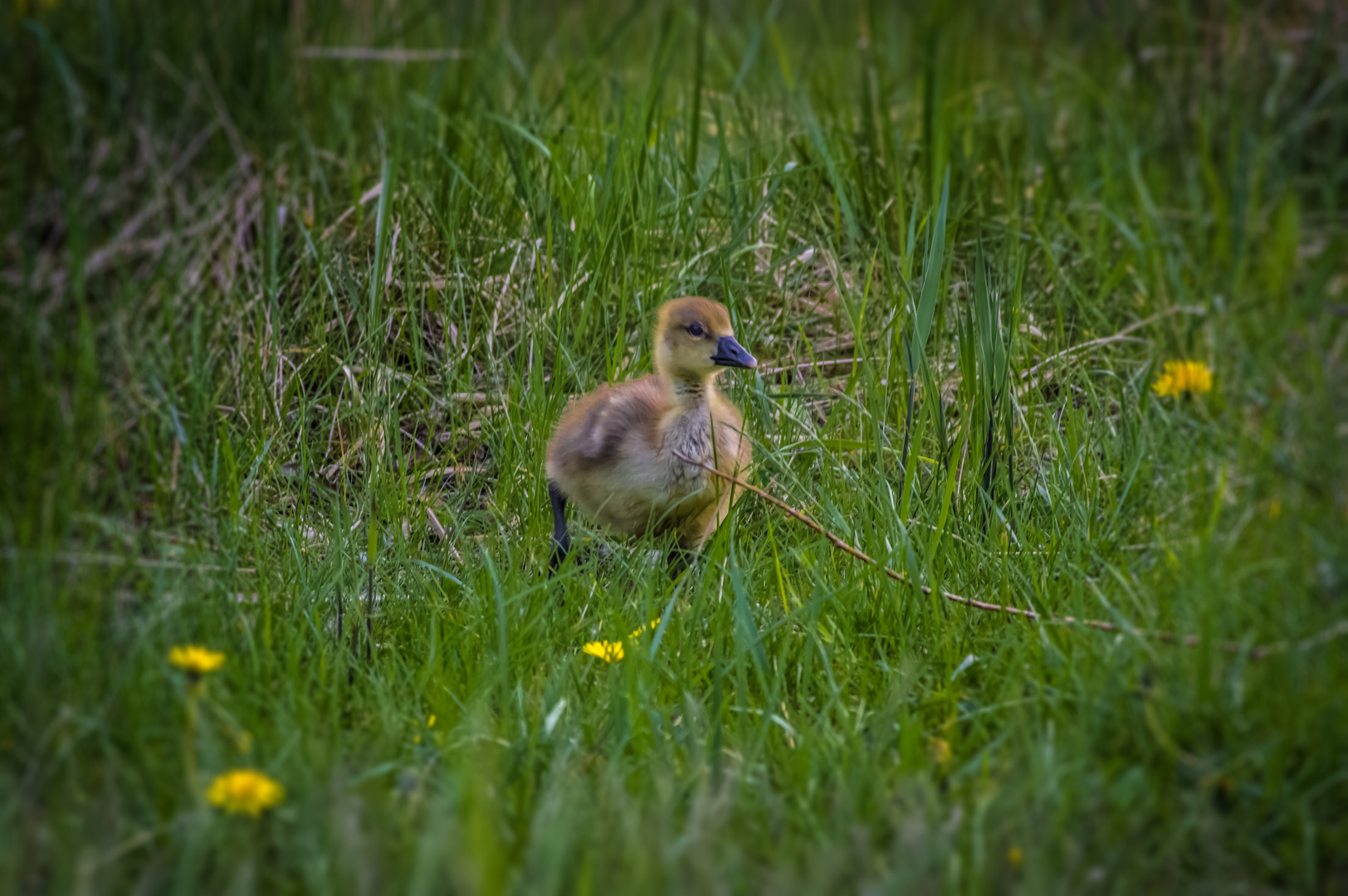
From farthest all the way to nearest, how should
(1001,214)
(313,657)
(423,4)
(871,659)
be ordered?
(423,4) < (1001,214) < (871,659) < (313,657)

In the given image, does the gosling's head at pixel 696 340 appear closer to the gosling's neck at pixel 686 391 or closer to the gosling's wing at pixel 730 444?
the gosling's neck at pixel 686 391

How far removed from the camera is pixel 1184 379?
2865 millimetres

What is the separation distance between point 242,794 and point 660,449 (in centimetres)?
173

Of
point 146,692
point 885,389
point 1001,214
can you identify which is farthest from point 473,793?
point 1001,214

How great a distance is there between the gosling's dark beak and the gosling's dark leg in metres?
0.60

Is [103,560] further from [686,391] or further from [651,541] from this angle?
[686,391]

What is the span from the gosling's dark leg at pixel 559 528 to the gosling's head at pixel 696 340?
18.0 inches

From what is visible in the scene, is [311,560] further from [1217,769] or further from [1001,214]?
[1001,214]

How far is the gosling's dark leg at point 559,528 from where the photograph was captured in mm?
3066

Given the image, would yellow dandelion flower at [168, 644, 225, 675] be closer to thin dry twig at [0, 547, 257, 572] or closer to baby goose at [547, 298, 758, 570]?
thin dry twig at [0, 547, 257, 572]

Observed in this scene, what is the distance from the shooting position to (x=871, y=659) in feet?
8.22

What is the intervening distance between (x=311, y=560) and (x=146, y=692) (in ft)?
3.15

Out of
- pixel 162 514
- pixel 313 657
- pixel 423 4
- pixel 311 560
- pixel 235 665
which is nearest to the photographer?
pixel 235 665

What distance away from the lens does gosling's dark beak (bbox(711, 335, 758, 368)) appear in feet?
9.99
